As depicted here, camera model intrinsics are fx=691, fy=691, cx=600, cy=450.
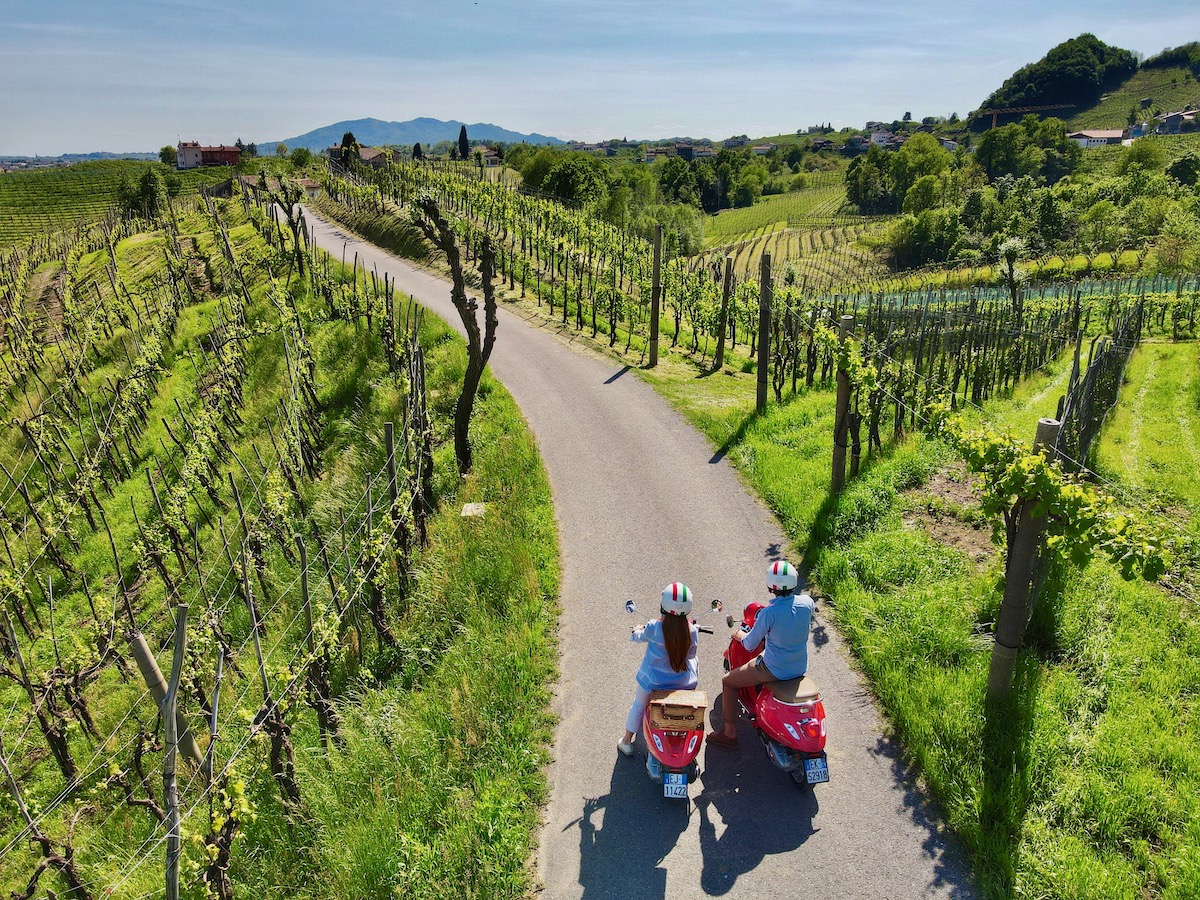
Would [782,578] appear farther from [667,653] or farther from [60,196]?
[60,196]

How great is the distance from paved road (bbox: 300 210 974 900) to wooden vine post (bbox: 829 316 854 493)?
4.02 ft

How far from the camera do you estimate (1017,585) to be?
5914mm

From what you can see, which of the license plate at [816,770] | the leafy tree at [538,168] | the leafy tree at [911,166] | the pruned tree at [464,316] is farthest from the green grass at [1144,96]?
the license plate at [816,770]

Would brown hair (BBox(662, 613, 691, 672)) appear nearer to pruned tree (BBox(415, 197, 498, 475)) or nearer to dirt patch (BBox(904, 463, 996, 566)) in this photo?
dirt patch (BBox(904, 463, 996, 566))

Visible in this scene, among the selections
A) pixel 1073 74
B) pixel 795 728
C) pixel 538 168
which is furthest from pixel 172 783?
pixel 1073 74

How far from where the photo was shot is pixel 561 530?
413 inches

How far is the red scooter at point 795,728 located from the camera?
563 cm

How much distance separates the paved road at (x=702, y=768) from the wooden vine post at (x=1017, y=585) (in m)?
1.20

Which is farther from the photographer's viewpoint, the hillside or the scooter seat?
the hillside

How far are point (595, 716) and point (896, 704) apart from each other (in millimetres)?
2879

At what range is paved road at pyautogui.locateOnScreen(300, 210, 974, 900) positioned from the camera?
5156mm

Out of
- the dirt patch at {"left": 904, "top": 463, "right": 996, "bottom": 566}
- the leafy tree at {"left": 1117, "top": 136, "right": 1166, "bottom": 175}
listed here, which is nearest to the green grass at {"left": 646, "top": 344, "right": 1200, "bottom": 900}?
the dirt patch at {"left": 904, "top": 463, "right": 996, "bottom": 566}

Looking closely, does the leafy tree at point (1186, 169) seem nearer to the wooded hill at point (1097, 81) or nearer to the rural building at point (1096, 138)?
the rural building at point (1096, 138)

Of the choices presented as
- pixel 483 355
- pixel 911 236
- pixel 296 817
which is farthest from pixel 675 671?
pixel 911 236
